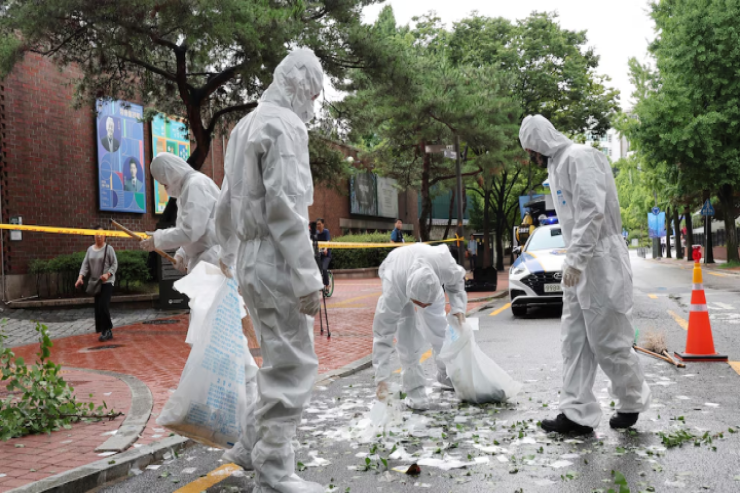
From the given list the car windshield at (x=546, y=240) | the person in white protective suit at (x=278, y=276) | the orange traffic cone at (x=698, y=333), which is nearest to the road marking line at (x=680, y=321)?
the car windshield at (x=546, y=240)

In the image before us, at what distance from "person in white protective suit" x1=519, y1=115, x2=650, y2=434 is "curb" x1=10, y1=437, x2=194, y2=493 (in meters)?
2.56

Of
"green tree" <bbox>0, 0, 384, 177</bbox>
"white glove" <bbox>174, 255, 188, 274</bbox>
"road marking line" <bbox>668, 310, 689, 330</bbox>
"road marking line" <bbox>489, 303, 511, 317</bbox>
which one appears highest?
"green tree" <bbox>0, 0, 384, 177</bbox>

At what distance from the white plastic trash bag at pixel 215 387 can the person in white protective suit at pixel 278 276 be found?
423 millimetres

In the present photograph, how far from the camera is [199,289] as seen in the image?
14.8 feet

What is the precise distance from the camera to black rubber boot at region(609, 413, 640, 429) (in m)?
4.43

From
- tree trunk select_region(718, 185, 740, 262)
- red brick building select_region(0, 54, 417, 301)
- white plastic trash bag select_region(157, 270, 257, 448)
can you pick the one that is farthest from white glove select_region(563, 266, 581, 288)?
tree trunk select_region(718, 185, 740, 262)

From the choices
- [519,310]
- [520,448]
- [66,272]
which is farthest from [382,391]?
[66,272]

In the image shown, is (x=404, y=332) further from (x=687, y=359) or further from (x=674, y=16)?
(x=674, y=16)

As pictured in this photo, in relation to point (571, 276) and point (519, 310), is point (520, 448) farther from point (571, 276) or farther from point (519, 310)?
point (519, 310)

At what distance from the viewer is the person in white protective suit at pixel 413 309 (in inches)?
191

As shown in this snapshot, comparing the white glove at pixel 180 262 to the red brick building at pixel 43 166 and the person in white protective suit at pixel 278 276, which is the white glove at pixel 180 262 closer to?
the person in white protective suit at pixel 278 276

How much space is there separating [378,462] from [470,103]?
17262mm

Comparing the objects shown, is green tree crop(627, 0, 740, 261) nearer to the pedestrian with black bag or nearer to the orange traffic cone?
the orange traffic cone

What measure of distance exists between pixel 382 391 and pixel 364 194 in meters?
34.1
